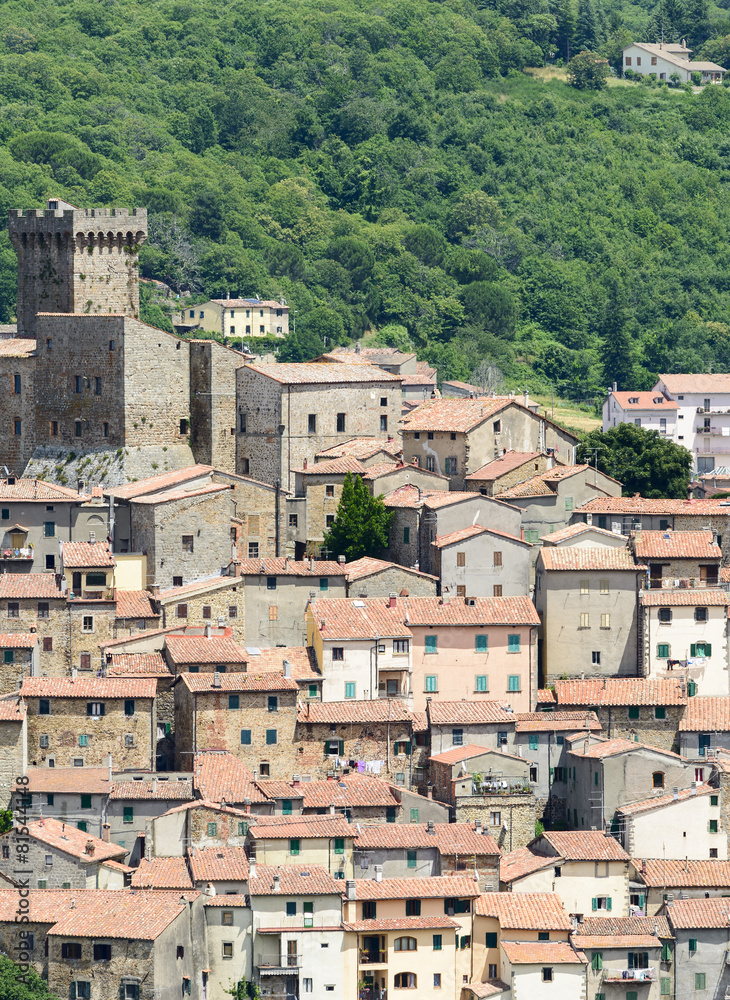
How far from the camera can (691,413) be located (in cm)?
13050

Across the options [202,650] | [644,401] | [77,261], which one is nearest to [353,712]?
[202,650]

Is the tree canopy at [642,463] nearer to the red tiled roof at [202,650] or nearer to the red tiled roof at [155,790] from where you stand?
the red tiled roof at [202,650]

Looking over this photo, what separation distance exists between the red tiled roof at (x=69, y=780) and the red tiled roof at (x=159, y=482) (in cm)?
1244

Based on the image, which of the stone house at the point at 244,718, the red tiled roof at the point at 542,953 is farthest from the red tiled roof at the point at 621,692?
the red tiled roof at the point at 542,953

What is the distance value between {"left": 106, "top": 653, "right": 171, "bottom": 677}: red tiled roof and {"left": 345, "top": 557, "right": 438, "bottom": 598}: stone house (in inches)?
296

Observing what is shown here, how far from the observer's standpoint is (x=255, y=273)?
511ft

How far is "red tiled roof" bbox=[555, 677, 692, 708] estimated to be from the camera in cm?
7456

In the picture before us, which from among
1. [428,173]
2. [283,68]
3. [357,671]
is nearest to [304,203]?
[428,173]

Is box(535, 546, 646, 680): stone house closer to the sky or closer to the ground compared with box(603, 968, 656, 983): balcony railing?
closer to the sky

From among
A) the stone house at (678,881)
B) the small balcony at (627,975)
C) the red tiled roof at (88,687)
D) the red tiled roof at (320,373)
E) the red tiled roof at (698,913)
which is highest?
the red tiled roof at (320,373)

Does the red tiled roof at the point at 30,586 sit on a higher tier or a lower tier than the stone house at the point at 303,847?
higher

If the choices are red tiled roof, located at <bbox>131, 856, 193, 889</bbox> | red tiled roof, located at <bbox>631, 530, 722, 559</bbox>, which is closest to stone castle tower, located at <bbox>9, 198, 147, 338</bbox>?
red tiled roof, located at <bbox>631, 530, 722, 559</bbox>

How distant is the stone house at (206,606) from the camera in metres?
75.9

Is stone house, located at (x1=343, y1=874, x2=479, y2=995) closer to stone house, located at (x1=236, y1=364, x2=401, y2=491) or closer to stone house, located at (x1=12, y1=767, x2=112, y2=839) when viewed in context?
stone house, located at (x1=12, y1=767, x2=112, y2=839)
